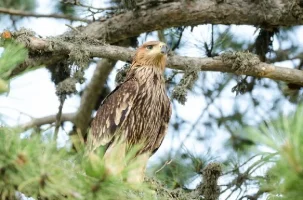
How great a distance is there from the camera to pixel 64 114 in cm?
703

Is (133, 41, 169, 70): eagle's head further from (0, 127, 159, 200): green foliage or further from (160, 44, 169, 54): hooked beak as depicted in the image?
(0, 127, 159, 200): green foliage

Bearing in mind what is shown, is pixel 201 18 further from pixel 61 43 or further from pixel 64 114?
pixel 64 114

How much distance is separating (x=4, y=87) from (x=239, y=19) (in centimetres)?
391

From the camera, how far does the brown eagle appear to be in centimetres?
512

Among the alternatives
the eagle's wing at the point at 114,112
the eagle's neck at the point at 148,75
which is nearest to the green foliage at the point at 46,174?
the eagle's wing at the point at 114,112

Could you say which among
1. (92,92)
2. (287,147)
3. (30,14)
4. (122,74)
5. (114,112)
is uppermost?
(287,147)

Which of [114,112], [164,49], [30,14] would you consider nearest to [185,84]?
[164,49]

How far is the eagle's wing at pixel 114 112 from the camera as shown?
5.17 meters

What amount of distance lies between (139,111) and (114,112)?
0.19m

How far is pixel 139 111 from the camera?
5.19 meters

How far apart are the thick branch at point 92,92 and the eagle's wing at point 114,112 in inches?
61.1

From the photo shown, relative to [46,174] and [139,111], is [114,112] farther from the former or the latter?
[46,174]

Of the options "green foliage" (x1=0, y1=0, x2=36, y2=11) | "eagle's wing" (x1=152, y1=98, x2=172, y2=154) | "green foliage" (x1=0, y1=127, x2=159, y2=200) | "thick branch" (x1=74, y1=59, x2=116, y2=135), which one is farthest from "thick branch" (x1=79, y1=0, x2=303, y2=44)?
"green foliage" (x1=0, y1=127, x2=159, y2=200)

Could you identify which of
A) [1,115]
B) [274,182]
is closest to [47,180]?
[1,115]
